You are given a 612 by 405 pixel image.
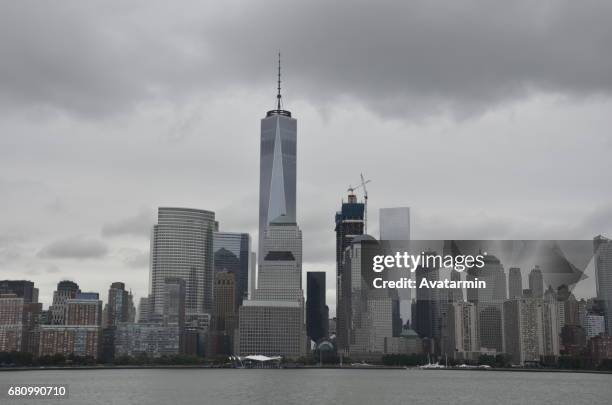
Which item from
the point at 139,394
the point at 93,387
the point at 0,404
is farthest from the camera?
the point at 93,387

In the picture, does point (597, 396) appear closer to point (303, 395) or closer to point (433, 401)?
point (433, 401)

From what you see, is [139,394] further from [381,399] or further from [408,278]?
[408,278]

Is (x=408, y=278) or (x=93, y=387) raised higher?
(x=408, y=278)

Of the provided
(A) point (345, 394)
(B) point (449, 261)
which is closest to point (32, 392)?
(A) point (345, 394)

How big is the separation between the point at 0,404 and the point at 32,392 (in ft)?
71.1

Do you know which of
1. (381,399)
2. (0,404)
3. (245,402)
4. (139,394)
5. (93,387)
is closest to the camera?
(0,404)

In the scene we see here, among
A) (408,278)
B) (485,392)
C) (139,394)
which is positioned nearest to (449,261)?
(408,278)

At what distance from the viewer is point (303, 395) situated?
122312 mm

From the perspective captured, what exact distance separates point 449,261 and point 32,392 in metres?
65.0

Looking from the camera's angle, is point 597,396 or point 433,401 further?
point 597,396

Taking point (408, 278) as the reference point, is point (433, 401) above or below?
below

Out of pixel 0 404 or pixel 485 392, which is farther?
pixel 485 392

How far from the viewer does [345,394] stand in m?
126

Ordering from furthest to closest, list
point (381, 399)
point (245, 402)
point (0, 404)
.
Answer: point (381, 399), point (245, 402), point (0, 404)
